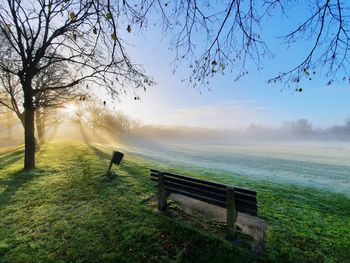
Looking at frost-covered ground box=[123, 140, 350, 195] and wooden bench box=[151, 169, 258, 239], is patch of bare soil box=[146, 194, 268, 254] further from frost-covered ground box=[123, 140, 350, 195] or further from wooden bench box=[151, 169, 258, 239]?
frost-covered ground box=[123, 140, 350, 195]

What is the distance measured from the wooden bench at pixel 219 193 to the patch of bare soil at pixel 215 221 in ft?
1.00

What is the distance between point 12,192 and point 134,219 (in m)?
4.78

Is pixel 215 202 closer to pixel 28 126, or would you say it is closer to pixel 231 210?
pixel 231 210

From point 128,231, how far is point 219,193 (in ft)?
6.20

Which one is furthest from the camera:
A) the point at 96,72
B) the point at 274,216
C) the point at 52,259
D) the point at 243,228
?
the point at 96,72

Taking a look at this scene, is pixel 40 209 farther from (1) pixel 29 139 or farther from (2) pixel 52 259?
(1) pixel 29 139

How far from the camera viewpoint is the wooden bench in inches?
153

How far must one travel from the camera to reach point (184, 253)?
373 cm

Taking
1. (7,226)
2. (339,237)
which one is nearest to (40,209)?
(7,226)

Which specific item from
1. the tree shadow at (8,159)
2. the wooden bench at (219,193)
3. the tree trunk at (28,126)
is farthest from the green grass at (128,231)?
the tree shadow at (8,159)

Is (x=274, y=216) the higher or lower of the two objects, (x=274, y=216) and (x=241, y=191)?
the lower

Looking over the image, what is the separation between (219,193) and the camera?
417cm

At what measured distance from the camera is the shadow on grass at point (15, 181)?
676 centimetres

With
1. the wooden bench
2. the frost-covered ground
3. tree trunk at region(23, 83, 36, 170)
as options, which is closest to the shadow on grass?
tree trunk at region(23, 83, 36, 170)
